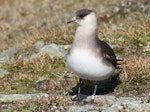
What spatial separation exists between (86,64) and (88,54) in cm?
22

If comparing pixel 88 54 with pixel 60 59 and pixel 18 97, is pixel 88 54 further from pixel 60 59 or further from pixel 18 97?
pixel 60 59

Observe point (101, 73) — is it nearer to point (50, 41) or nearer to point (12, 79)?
point (12, 79)

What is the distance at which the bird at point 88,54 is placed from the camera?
34.1ft

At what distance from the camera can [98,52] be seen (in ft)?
34.9

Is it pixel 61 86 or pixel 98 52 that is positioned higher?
pixel 98 52

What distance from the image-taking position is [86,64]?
10352 mm

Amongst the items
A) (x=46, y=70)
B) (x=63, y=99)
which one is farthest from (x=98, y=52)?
(x=46, y=70)

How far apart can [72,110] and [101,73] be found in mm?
975

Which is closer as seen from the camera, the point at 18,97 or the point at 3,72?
the point at 18,97

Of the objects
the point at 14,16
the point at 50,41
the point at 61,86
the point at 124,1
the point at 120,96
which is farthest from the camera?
the point at 14,16

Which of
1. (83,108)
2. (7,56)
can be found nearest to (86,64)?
(83,108)

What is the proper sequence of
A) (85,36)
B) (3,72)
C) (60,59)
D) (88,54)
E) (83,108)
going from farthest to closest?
(60,59)
(3,72)
(85,36)
(83,108)
(88,54)

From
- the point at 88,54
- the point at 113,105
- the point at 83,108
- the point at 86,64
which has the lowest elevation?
the point at 83,108

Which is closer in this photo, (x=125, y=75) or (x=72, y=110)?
(x=72, y=110)
